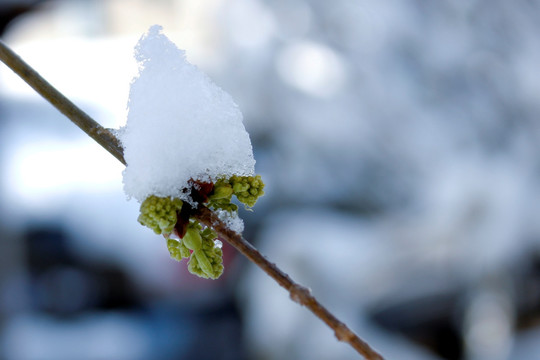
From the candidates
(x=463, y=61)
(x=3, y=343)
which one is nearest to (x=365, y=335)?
(x=463, y=61)

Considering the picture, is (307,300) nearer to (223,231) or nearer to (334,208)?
(223,231)

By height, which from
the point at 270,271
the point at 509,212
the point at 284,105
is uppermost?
the point at 284,105

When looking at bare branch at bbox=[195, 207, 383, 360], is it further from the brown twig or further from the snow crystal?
the snow crystal

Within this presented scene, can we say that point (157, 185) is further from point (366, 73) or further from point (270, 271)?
point (366, 73)

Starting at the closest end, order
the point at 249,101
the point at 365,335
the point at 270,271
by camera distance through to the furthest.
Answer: the point at 270,271
the point at 365,335
the point at 249,101

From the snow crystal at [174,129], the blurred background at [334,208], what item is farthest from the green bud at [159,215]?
the blurred background at [334,208]

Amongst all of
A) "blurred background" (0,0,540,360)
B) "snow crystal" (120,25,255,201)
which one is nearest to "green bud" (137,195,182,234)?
"snow crystal" (120,25,255,201)
